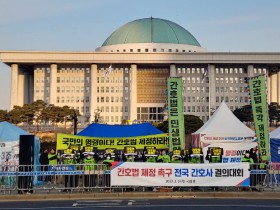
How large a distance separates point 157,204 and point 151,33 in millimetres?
127751

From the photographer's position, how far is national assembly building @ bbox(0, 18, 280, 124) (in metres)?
133

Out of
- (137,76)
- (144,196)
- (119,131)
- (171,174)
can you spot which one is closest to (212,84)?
(137,76)

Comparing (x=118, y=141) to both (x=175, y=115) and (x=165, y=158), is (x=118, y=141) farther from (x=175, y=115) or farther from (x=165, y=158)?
(x=165, y=158)

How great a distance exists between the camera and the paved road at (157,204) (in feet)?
54.3

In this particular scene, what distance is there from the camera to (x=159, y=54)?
13250cm

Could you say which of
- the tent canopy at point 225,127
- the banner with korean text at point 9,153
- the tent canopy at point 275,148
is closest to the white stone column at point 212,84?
the tent canopy at point 225,127

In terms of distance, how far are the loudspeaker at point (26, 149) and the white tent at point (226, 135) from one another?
14.7m

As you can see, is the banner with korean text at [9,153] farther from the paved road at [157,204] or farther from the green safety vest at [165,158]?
the green safety vest at [165,158]

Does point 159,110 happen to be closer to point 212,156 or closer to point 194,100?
point 194,100

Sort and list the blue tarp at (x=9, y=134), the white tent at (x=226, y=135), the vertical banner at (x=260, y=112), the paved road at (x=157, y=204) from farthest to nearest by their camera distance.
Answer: the white tent at (x=226, y=135)
the blue tarp at (x=9, y=134)
the vertical banner at (x=260, y=112)
the paved road at (x=157, y=204)

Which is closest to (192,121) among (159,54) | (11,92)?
(159,54)

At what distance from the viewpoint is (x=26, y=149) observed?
2094 cm

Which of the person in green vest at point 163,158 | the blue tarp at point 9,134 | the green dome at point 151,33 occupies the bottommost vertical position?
the person in green vest at point 163,158

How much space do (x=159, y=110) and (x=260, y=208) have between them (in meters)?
121
